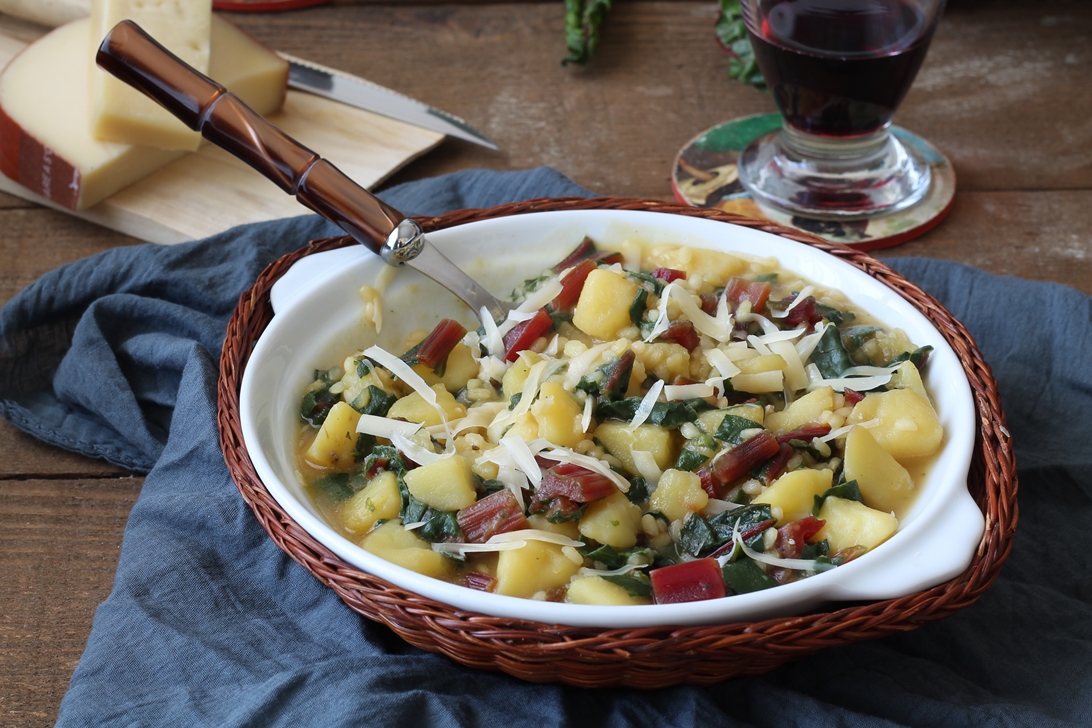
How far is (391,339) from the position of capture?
2.93 meters

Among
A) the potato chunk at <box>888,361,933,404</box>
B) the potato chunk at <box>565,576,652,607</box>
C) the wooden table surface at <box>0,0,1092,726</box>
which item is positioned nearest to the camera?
the potato chunk at <box>565,576,652,607</box>

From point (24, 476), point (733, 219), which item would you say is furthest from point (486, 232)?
point (24, 476)

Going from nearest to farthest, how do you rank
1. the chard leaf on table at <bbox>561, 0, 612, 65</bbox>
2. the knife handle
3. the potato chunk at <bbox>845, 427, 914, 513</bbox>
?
the potato chunk at <bbox>845, 427, 914, 513</bbox>
the knife handle
the chard leaf on table at <bbox>561, 0, 612, 65</bbox>

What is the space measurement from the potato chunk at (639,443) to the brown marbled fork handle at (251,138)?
79cm

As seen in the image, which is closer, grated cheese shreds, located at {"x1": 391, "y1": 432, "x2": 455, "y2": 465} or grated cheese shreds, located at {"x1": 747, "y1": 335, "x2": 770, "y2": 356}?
grated cheese shreds, located at {"x1": 391, "y1": 432, "x2": 455, "y2": 465}

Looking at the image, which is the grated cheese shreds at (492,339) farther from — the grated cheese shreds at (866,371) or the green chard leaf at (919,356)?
the green chard leaf at (919,356)

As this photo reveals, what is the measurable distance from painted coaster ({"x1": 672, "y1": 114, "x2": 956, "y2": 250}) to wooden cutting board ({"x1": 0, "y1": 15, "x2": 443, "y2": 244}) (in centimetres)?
103

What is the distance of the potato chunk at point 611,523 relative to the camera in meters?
2.17

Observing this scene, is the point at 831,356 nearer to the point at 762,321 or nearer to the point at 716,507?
the point at 762,321

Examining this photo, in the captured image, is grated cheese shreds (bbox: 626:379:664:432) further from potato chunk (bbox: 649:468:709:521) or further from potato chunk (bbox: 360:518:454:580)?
potato chunk (bbox: 360:518:454:580)

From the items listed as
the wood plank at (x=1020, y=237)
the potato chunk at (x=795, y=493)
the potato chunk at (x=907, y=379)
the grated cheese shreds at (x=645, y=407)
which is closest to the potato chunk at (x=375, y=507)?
the grated cheese shreds at (x=645, y=407)

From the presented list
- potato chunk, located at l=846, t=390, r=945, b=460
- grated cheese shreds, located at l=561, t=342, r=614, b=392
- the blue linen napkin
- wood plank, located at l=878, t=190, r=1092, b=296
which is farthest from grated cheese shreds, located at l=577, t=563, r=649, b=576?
wood plank, located at l=878, t=190, r=1092, b=296

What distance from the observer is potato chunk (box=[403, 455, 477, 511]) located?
2252 mm

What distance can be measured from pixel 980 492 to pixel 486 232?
146 centimetres
